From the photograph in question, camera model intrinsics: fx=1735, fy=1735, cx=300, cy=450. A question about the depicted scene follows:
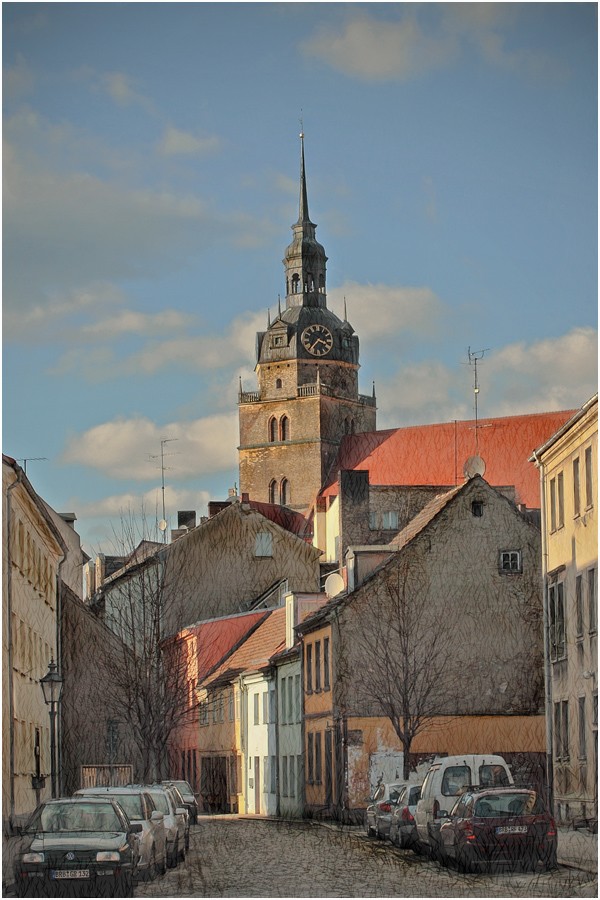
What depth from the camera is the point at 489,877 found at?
21.1 m

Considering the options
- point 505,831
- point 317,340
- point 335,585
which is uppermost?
A: point 317,340

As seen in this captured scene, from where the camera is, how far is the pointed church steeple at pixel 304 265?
133125 millimetres

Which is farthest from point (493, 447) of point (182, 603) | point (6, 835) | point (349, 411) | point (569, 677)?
point (6, 835)

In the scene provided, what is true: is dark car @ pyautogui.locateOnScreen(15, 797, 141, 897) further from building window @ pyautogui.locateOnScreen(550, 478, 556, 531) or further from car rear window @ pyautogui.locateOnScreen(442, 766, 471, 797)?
building window @ pyautogui.locateOnScreen(550, 478, 556, 531)

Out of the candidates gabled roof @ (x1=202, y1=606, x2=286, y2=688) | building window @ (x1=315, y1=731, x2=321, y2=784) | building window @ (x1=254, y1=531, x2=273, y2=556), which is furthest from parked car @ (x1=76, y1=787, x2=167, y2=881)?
building window @ (x1=254, y1=531, x2=273, y2=556)

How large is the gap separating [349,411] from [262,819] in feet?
289

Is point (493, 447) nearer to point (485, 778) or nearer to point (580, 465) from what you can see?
point (580, 465)

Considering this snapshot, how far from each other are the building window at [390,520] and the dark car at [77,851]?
6051cm

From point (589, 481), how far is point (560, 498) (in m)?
3.57

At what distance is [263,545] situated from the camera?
6194 centimetres

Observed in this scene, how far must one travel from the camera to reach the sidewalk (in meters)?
22.2

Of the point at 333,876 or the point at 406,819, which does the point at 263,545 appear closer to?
the point at 406,819

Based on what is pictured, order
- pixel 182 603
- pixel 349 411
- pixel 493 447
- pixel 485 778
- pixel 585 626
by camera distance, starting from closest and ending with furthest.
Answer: pixel 485 778 < pixel 585 626 < pixel 182 603 < pixel 493 447 < pixel 349 411

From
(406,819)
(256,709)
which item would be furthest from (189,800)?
(406,819)
